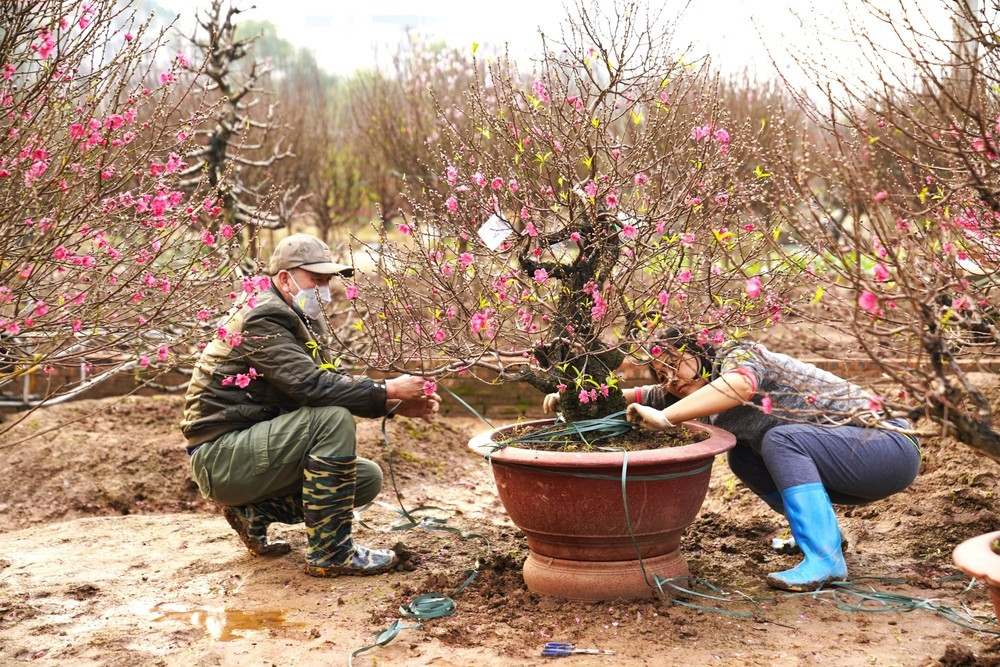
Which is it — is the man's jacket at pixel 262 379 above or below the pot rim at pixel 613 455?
above

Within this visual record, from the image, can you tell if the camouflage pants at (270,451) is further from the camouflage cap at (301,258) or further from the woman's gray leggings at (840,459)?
the woman's gray leggings at (840,459)

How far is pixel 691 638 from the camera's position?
321 centimetres

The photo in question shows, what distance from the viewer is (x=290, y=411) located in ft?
13.9

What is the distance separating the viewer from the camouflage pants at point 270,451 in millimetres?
3986

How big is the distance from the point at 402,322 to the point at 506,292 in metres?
0.41

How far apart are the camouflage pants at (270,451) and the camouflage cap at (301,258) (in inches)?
22.5

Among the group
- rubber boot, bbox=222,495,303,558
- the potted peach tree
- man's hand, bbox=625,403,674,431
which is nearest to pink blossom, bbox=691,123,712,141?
the potted peach tree

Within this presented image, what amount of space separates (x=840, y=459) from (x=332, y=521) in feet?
6.48

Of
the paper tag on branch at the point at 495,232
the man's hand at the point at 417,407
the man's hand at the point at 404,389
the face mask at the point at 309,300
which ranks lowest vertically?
the man's hand at the point at 417,407

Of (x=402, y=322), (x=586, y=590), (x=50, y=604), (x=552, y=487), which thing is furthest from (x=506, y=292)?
(x=50, y=604)

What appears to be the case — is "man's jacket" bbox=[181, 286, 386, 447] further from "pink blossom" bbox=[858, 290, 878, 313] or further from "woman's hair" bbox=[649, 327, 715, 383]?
"pink blossom" bbox=[858, 290, 878, 313]

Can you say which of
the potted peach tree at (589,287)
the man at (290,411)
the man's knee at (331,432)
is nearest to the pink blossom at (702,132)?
the potted peach tree at (589,287)

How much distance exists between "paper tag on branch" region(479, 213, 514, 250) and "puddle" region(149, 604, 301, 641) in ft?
4.96

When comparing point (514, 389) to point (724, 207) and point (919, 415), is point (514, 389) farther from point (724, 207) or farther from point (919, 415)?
point (919, 415)
